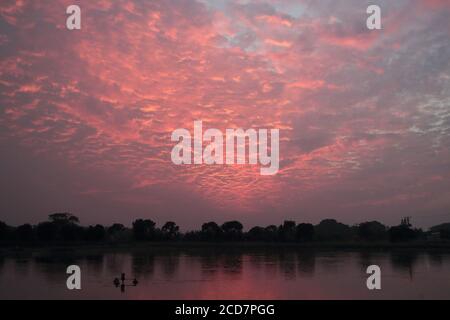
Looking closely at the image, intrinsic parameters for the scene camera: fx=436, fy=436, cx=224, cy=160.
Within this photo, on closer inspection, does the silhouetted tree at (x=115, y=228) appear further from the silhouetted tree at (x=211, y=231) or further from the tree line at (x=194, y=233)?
the silhouetted tree at (x=211, y=231)

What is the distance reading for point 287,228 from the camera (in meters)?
133

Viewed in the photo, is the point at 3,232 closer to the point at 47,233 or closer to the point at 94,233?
the point at 47,233

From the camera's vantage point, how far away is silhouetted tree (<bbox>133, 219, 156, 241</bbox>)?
130 metres

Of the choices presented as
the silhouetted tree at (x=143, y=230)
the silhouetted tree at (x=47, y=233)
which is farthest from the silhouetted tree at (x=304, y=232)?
the silhouetted tree at (x=47, y=233)

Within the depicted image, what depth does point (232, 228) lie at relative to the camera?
137 m

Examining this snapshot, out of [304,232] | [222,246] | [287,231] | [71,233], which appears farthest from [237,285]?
[287,231]

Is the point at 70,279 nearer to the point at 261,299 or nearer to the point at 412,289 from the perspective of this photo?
the point at 261,299

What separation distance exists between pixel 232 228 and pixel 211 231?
22.3ft

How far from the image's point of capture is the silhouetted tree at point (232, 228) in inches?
5221

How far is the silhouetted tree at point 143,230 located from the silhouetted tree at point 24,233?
1130 inches

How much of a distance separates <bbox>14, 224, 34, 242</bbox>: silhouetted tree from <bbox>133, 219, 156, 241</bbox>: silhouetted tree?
28712 millimetres

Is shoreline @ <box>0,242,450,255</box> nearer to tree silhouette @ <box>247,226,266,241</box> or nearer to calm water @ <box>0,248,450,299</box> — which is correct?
tree silhouette @ <box>247,226,266,241</box>

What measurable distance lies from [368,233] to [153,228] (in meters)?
67.1

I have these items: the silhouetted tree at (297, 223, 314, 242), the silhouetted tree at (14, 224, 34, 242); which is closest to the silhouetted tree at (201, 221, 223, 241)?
the silhouetted tree at (297, 223, 314, 242)
